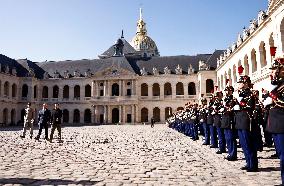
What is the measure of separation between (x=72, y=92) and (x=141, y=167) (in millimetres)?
55383

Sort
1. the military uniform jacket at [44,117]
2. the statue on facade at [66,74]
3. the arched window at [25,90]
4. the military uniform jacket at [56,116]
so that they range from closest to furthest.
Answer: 1. the military uniform jacket at [56,116]
2. the military uniform jacket at [44,117]
3. the arched window at [25,90]
4. the statue on facade at [66,74]

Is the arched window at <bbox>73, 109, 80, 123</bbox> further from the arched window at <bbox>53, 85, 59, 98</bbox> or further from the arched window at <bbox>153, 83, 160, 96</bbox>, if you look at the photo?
the arched window at <bbox>153, 83, 160, 96</bbox>

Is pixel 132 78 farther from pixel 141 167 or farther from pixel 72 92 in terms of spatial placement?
pixel 141 167

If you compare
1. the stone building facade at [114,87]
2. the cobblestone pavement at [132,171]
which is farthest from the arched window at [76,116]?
the cobblestone pavement at [132,171]

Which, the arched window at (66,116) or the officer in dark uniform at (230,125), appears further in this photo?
the arched window at (66,116)

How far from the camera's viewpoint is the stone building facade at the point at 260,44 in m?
23.5

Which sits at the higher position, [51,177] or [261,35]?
[261,35]

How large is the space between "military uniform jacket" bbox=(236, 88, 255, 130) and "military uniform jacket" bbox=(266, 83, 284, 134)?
1.59 m

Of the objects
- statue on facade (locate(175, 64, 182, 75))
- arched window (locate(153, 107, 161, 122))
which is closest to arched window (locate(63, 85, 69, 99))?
arched window (locate(153, 107, 161, 122))

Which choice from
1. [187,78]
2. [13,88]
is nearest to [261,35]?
[187,78]

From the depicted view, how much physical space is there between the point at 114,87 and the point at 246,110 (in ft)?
175

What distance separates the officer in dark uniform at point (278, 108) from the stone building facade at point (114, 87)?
164 ft

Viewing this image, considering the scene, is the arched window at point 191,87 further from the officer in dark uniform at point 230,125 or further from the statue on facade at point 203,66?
the officer in dark uniform at point 230,125

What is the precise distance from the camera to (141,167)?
7453mm
